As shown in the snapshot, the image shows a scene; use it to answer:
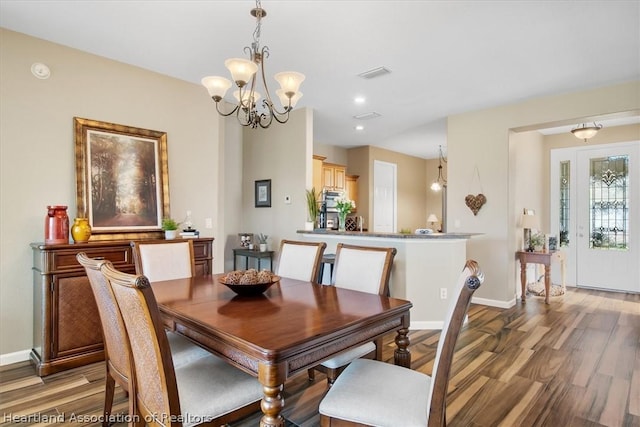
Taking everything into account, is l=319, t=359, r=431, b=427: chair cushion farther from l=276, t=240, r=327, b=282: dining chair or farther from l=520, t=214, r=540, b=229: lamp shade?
l=520, t=214, r=540, b=229: lamp shade

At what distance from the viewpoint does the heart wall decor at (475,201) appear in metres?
4.88

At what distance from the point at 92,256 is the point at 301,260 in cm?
174

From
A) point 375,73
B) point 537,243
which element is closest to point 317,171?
point 375,73

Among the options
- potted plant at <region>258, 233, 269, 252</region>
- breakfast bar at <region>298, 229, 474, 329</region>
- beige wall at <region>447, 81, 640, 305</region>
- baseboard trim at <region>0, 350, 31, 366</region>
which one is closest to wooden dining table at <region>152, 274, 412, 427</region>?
baseboard trim at <region>0, 350, 31, 366</region>

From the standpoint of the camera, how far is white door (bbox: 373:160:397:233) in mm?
7684

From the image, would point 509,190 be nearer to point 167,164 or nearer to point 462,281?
point 462,281

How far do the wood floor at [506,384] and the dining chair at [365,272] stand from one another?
1.78 ft

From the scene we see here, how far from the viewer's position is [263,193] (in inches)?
211

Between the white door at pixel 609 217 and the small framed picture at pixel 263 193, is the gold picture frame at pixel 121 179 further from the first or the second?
the white door at pixel 609 217

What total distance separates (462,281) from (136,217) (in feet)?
10.4

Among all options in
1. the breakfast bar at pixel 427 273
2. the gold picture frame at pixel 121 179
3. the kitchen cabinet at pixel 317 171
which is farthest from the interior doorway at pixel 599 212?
the gold picture frame at pixel 121 179

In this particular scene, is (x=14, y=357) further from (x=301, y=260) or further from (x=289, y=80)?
(x=289, y=80)

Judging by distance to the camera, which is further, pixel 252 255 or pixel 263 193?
pixel 263 193

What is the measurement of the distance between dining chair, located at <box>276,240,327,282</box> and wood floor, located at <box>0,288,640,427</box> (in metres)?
0.77
